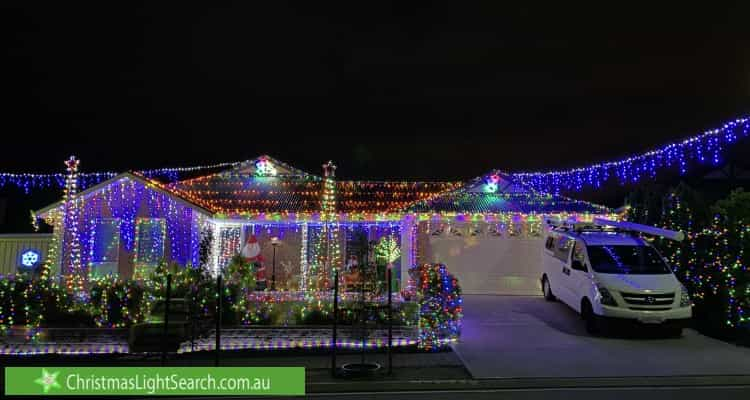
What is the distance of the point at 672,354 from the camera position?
828 centimetres

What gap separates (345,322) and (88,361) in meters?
4.61

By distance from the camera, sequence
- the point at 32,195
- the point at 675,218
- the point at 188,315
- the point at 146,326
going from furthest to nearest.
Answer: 1. the point at 32,195
2. the point at 675,218
3. the point at 188,315
4. the point at 146,326

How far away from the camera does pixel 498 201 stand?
1650 cm

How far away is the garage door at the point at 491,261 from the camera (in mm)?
15148

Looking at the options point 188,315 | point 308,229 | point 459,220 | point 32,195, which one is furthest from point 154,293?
point 32,195

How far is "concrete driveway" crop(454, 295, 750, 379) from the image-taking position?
728 cm

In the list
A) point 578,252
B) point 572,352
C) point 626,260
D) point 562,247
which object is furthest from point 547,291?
point 572,352

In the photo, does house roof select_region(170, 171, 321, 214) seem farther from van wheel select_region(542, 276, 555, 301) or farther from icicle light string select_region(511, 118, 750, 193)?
icicle light string select_region(511, 118, 750, 193)

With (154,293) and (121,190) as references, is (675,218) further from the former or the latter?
(121,190)

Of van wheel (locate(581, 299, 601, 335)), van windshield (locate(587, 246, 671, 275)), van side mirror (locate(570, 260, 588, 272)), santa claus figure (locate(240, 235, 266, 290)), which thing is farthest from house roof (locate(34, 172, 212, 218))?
van windshield (locate(587, 246, 671, 275))

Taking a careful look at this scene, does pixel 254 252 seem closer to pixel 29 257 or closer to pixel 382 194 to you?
pixel 382 194

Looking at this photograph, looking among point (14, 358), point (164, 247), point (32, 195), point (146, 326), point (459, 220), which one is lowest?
point (14, 358)

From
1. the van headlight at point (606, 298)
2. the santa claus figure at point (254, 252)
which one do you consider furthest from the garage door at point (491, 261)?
the santa claus figure at point (254, 252)

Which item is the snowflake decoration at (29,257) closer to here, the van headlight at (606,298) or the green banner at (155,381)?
the green banner at (155,381)
